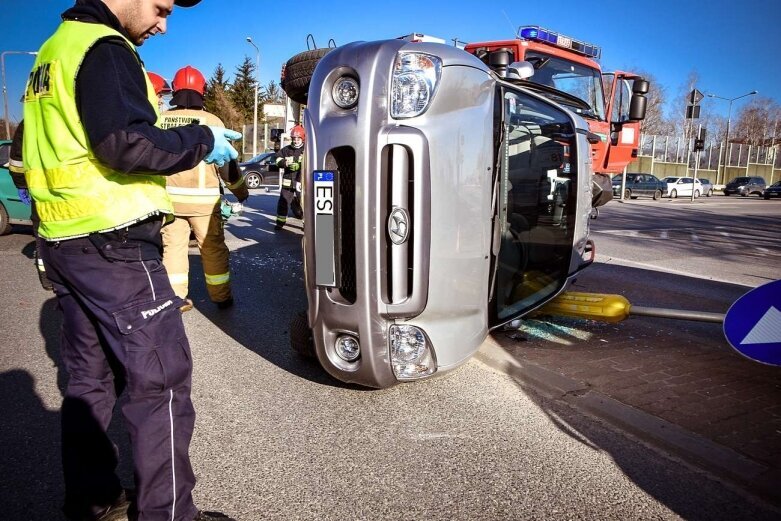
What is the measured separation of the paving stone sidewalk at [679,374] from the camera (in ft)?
8.84

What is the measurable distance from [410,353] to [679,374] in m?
2.02

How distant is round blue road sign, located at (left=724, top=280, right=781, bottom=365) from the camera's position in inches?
103

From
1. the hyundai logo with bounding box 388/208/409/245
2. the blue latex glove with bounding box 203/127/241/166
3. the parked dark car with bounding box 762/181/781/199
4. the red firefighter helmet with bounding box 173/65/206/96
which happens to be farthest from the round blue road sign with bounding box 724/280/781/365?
the parked dark car with bounding box 762/181/781/199

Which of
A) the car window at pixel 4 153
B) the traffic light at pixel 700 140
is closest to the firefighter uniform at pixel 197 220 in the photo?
the car window at pixel 4 153

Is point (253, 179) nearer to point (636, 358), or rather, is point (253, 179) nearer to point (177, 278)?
point (177, 278)

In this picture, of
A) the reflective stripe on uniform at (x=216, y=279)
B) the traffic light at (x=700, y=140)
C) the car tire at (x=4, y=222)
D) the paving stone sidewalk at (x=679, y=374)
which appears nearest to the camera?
the paving stone sidewalk at (x=679, y=374)

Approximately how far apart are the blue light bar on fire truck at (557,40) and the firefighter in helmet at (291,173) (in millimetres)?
4019

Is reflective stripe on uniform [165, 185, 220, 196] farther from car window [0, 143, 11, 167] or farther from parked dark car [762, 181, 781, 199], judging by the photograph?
parked dark car [762, 181, 781, 199]

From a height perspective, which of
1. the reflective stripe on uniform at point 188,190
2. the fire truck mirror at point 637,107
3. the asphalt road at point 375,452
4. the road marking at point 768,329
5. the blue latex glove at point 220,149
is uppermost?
the fire truck mirror at point 637,107

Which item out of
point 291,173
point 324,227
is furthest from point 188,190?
point 291,173

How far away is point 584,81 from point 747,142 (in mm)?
67461

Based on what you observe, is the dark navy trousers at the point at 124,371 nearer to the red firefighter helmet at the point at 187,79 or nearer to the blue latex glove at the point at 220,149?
the blue latex glove at the point at 220,149

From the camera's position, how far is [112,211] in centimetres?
173

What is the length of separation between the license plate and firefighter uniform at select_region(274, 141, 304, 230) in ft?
22.3
